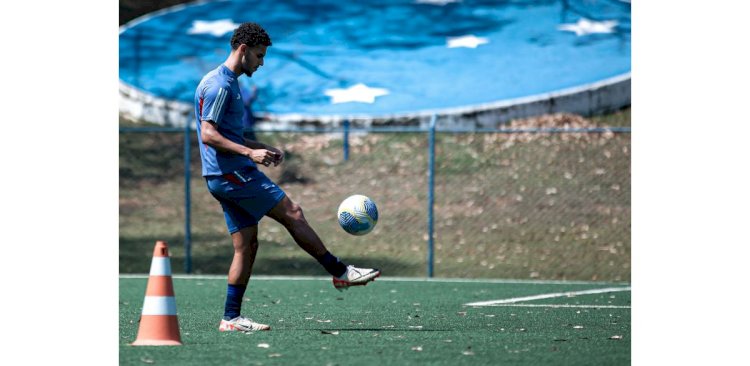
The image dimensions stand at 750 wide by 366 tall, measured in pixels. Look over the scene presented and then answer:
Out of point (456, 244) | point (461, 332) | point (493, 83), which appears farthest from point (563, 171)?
point (461, 332)

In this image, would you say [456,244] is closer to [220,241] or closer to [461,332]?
[220,241]

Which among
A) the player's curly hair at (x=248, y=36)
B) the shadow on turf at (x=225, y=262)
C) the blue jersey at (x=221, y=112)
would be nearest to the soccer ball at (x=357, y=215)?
the blue jersey at (x=221, y=112)

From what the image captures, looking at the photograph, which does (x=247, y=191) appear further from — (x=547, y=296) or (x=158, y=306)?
(x=547, y=296)

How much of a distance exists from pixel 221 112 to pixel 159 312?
1.57 metres

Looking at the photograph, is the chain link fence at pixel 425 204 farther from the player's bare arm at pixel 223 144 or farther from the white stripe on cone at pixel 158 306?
the white stripe on cone at pixel 158 306

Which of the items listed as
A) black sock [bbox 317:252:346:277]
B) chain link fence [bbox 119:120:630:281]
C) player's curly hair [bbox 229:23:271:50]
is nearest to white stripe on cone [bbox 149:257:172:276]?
black sock [bbox 317:252:346:277]

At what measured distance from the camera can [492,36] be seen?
25.8 m

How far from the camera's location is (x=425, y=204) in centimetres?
1919

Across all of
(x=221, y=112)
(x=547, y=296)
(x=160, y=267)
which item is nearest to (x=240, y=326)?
(x=160, y=267)

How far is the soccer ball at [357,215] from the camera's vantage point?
943 centimetres

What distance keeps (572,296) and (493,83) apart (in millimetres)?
11903

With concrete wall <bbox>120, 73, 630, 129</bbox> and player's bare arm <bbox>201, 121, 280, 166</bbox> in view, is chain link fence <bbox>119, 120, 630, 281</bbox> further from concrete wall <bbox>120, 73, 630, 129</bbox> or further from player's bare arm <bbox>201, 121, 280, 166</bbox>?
player's bare arm <bbox>201, 121, 280, 166</bbox>

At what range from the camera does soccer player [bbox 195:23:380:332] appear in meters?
8.55

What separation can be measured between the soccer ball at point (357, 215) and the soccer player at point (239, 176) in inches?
22.8
